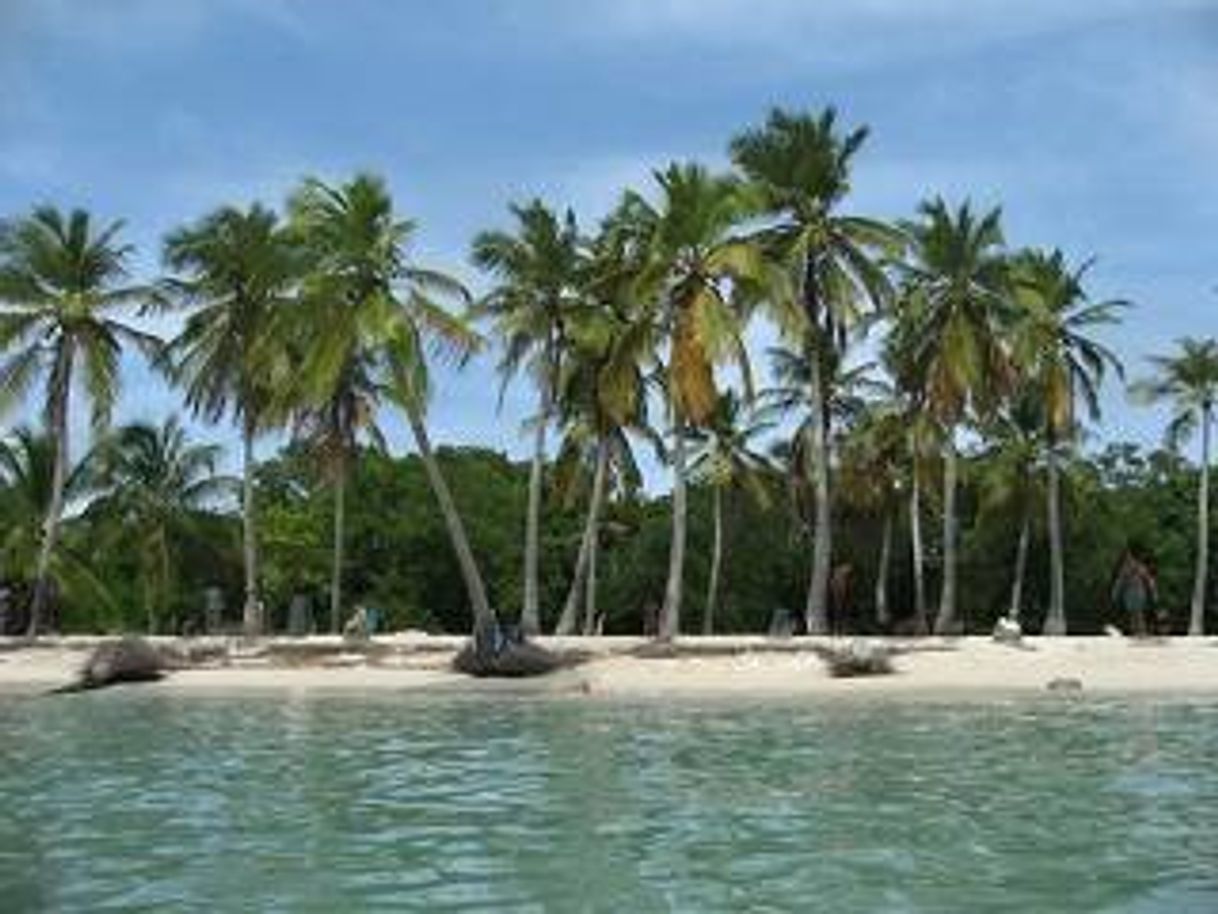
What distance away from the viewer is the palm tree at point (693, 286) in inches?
1762

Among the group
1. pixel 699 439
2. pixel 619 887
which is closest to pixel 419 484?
pixel 699 439

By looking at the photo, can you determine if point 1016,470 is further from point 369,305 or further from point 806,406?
point 369,305

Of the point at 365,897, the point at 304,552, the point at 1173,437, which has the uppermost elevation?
the point at 1173,437

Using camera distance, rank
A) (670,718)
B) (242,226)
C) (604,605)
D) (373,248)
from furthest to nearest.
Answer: (604,605), (242,226), (373,248), (670,718)

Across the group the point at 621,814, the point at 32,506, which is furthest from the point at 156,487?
the point at 621,814

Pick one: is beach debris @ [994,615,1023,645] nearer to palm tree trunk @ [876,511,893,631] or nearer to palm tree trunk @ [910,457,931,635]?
palm tree trunk @ [910,457,931,635]

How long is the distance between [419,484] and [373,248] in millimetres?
34209

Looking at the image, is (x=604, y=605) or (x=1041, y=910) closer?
(x=1041, y=910)

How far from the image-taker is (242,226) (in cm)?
5103

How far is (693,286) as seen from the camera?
45.8m

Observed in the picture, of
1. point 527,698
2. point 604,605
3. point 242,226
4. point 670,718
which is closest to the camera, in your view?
point 670,718

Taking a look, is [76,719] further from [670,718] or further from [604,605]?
[604,605]

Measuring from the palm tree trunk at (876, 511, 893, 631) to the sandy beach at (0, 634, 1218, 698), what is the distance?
25995 mm

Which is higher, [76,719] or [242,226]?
[242,226]
